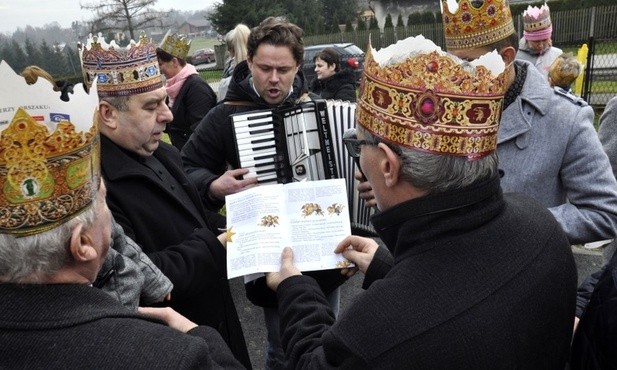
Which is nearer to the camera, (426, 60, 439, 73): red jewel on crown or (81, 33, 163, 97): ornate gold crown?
(426, 60, 439, 73): red jewel on crown

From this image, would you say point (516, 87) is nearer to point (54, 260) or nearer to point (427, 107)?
point (427, 107)

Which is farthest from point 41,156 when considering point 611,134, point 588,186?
point 611,134

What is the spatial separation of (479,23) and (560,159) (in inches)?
28.0

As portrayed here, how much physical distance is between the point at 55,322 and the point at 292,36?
2.31 metres

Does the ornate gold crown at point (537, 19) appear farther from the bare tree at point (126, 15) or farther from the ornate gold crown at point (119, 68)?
the bare tree at point (126, 15)

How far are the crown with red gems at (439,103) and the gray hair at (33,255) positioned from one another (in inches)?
36.0

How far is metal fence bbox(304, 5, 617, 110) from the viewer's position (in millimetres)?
9250

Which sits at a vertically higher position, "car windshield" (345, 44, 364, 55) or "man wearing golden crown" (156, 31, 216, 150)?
"man wearing golden crown" (156, 31, 216, 150)

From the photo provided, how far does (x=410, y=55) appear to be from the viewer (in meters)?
1.43

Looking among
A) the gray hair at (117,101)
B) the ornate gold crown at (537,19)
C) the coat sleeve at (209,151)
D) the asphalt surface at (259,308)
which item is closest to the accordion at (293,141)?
the coat sleeve at (209,151)

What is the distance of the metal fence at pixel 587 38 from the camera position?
9250 mm

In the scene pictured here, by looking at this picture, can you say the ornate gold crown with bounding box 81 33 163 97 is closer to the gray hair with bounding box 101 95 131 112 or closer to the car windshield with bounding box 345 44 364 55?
the gray hair with bounding box 101 95 131 112

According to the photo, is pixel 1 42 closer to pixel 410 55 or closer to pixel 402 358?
pixel 410 55

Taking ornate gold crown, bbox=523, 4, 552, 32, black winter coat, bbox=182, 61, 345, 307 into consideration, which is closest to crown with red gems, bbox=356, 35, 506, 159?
black winter coat, bbox=182, 61, 345, 307
